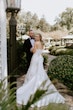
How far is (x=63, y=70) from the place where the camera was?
9188 millimetres

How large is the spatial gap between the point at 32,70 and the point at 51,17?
7158 cm

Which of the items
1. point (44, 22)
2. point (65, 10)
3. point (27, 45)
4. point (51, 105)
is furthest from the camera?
point (65, 10)

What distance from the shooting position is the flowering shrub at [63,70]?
356 inches

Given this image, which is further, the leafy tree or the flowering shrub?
the leafy tree

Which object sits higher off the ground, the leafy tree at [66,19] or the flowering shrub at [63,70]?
the flowering shrub at [63,70]

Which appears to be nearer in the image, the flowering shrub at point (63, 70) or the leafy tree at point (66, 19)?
the flowering shrub at point (63, 70)

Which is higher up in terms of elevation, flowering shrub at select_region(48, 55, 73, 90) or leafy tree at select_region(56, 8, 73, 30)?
flowering shrub at select_region(48, 55, 73, 90)

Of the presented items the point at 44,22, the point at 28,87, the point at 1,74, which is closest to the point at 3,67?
the point at 1,74

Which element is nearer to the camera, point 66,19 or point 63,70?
point 63,70

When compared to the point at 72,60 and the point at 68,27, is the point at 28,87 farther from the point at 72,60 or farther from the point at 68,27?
the point at 68,27

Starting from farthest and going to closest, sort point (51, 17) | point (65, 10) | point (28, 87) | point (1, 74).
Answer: point (65, 10) < point (51, 17) < point (28, 87) < point (1, 74)

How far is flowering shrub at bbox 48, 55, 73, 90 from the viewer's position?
29.7 feet

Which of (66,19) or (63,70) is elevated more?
(63,70)

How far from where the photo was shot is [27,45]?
32.8ft
